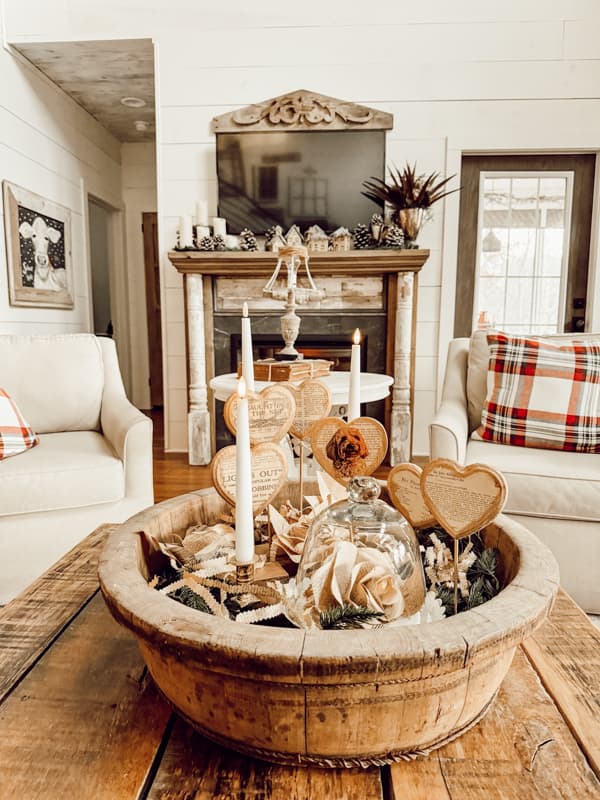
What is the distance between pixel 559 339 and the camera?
213cm

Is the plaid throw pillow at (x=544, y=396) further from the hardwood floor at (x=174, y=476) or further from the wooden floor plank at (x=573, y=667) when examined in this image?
the hardwood floor at (x=174, y=476)

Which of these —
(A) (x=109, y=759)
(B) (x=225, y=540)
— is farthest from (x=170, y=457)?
(A) (x=109, y=759)

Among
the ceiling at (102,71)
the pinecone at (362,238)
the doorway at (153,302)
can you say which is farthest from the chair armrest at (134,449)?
the doorway at (153,302)

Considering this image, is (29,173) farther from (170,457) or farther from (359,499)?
(359,499)

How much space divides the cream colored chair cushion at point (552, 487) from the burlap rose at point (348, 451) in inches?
45.1

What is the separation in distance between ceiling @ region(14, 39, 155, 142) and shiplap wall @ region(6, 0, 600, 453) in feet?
0.26

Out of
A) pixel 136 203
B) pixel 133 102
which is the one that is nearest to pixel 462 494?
pixel 133 102

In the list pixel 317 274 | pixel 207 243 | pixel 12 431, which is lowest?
pixel 12 431

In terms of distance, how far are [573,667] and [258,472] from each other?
450 millimetres

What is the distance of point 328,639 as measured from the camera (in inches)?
17.8

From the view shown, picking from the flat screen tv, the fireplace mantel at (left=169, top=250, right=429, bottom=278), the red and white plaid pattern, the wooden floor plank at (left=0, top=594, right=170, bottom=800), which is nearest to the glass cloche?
the wooden floor plank at (left=0, top=594, right=170, bottom=800)

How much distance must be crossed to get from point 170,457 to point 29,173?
2.24 meters

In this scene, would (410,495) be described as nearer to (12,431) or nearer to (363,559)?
(363,559)

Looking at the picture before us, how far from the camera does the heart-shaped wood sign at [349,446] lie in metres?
0.66
